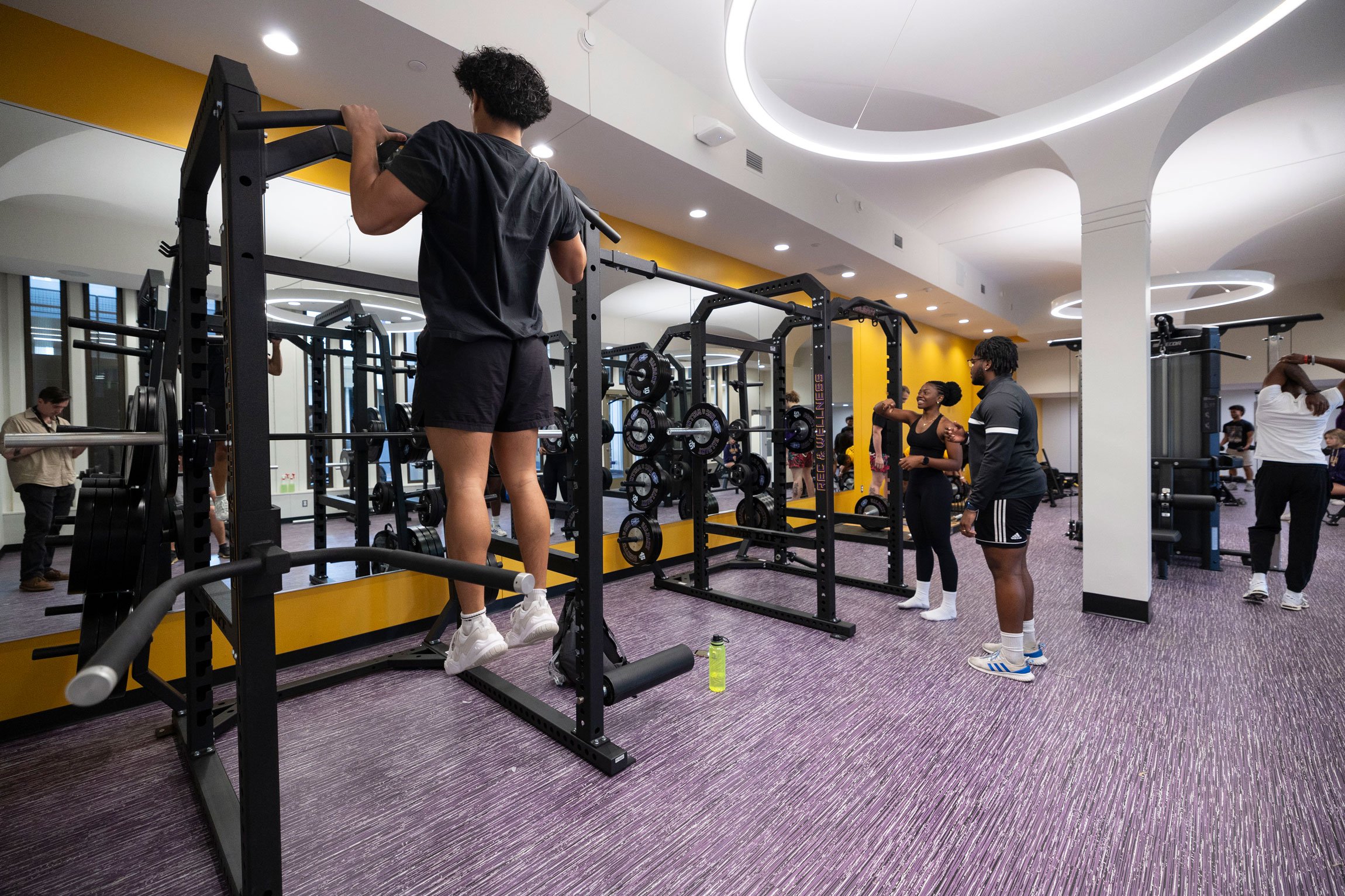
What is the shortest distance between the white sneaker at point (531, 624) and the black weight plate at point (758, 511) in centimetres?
327

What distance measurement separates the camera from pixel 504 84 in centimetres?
147

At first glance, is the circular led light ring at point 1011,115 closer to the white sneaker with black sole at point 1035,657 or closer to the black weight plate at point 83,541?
the white sneaker with black sole at point 1035,657

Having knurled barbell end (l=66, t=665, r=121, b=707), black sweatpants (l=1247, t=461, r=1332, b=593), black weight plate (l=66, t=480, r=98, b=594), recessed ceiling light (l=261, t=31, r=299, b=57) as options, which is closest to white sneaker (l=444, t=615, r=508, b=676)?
knurled barbell end (l=66, t=665, r=121, b=707)

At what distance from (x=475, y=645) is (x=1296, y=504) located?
16.6 ft

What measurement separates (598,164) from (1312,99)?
565 cm

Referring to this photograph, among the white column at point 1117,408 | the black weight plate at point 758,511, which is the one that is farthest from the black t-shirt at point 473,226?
the white column at point 1117,408

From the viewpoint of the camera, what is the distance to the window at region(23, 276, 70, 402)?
2.38m

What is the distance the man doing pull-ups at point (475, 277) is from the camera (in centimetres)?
130

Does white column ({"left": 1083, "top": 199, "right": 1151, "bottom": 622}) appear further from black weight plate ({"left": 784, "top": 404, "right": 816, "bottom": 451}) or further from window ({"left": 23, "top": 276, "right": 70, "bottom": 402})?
window ({"left": 23, "top": 276, "right": 70, "bottom": 402})

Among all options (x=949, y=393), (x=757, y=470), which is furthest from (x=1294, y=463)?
(x=757, y=470)

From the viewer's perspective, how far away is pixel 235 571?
979 mm

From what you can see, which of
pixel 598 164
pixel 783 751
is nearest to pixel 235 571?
pixel 783 751

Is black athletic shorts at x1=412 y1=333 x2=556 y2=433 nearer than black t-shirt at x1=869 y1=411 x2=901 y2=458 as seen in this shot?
Yes

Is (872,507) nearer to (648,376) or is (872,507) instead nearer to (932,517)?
(932,517)
